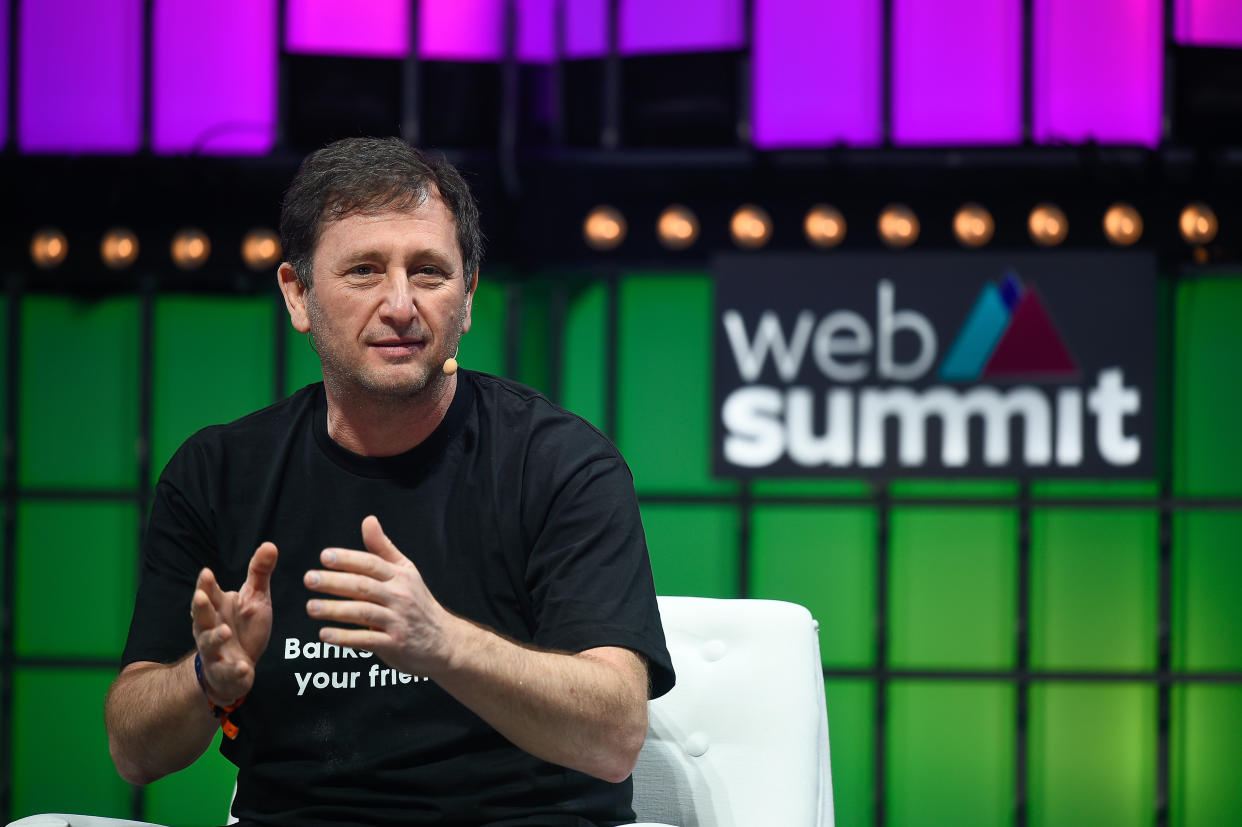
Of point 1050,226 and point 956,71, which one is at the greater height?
point 956,71

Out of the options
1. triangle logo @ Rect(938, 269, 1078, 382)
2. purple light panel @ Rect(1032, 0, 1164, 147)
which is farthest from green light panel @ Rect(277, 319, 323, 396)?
purple light panel @ Rect(1032, 0, 1164, 147)

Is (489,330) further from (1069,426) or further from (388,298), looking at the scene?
(388,298)

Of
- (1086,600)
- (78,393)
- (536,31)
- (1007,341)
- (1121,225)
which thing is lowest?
(1086,600)

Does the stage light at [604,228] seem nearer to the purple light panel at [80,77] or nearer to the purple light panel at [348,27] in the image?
the purple light panel at [348,27]

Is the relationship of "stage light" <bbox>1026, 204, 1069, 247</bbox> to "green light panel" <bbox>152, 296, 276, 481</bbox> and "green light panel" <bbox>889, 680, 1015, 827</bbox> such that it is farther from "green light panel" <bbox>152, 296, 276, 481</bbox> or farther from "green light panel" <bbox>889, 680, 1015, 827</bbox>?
"green light panel" <bbox>152, 296, 276, 481</bbox>

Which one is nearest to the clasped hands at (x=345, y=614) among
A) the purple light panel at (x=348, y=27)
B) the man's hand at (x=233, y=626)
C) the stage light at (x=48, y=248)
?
the man's hand at (x=233, y=626)

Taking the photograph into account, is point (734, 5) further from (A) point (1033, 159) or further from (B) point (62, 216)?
(B) point (62, 216)

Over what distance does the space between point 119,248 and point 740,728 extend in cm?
412

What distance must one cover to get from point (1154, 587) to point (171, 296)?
4.03m

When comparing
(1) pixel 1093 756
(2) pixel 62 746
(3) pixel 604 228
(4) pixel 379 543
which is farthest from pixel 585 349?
(4) pixel 379 543

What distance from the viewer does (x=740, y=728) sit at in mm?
1621

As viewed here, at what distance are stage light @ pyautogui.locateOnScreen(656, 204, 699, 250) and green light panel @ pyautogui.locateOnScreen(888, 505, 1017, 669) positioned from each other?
1316mm

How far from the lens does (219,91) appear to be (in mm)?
5129

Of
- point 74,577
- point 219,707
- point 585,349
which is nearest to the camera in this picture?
point 219,707
